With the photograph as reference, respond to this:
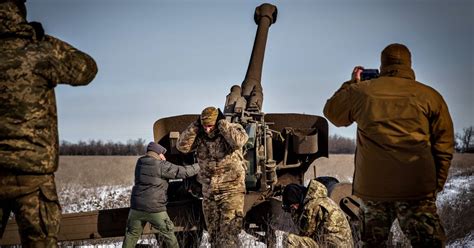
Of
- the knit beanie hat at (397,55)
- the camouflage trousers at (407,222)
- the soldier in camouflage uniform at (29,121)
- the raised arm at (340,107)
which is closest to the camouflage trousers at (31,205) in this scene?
the soldier in camouflage uniform at (29,121)

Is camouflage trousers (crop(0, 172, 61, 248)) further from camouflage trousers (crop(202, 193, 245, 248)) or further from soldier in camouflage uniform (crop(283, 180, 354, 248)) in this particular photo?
camouflage trousers (crop(202, 193, 245, 248))

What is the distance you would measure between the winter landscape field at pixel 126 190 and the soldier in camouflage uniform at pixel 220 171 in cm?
91

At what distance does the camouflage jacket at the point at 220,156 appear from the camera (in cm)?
704

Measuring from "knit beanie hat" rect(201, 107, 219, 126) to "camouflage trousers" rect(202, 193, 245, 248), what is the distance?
88 cm

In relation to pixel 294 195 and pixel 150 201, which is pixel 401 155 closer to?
pixel 294 195

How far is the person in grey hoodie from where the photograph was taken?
6977 millimetres

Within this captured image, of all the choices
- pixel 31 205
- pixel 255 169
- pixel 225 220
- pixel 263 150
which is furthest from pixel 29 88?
pixel 263 150

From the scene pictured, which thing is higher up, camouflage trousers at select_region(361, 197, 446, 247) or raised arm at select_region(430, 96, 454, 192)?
raised arm at select_region(430, 96, 454, 192)

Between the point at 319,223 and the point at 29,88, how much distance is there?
321cm

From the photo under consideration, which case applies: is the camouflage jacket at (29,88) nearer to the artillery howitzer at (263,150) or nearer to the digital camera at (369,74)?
the digital camera at (369,74)

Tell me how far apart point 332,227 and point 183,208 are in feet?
7.98

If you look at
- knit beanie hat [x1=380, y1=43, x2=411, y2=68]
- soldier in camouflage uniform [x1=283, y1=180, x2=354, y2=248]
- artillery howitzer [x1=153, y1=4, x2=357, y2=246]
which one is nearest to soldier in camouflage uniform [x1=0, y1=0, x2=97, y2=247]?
knit beanie hat [x1=380, y1=43, x2=411, y2=68]

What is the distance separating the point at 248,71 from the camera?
34.4ft

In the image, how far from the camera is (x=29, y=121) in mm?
4379
